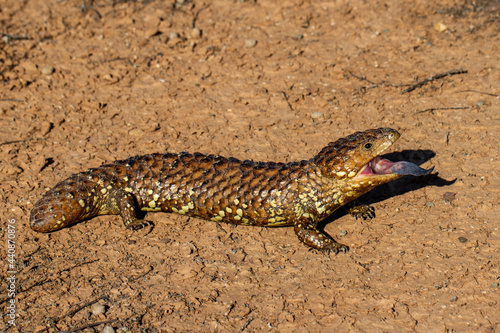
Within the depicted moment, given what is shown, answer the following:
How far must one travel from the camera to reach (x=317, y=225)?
649cm

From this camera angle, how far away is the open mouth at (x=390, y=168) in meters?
5.93

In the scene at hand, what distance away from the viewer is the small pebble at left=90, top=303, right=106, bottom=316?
5.40 metres

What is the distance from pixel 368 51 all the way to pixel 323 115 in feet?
6.17

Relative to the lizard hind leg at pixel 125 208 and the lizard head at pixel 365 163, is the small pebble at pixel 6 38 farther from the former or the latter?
the lizard head at pixel 365 163

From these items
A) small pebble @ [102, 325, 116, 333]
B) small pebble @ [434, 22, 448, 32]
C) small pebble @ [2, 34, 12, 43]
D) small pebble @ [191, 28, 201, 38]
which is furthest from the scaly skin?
small pebble @ [2, 34, 12, 43]

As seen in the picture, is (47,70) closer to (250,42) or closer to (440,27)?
(250,42)

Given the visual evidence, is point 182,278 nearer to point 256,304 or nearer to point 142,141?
point 256,304

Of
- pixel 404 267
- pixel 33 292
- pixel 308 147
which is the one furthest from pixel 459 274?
pixel 33 292

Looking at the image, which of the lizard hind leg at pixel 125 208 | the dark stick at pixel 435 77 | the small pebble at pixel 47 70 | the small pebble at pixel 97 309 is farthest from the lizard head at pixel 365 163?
the small pebble at pixel 47 70

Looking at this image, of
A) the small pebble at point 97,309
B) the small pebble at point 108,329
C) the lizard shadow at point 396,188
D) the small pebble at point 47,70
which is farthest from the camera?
the small pebble at point 47,70

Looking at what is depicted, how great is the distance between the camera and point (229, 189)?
636cm

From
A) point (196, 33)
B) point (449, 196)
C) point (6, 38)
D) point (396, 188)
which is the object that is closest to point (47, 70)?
point (6, 38)

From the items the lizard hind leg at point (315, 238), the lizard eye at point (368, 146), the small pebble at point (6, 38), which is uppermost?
the small pebble at point (6, 38)

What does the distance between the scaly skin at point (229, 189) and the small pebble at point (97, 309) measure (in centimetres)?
121
